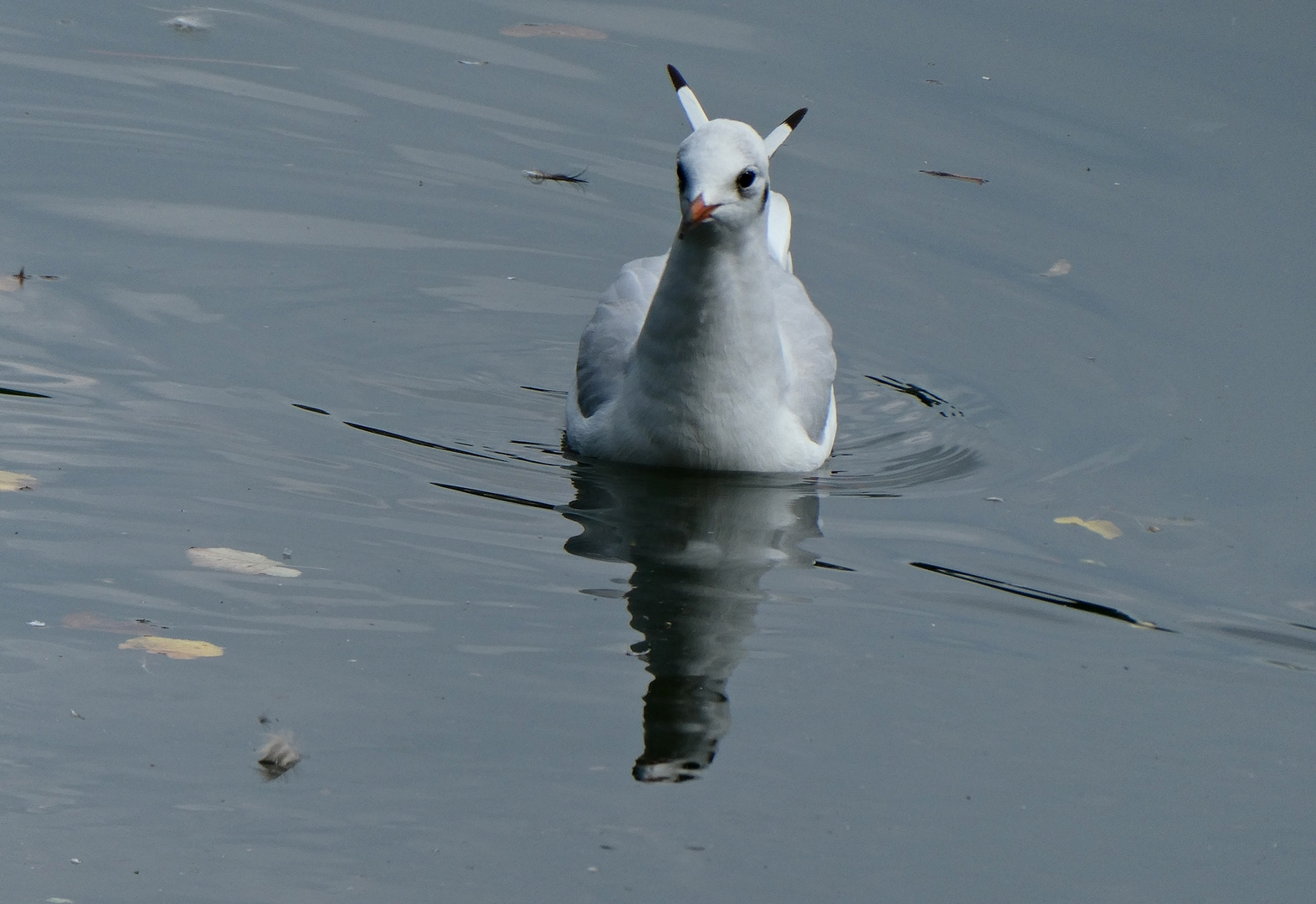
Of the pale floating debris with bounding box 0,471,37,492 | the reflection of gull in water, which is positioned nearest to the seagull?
the reflection of gull in water

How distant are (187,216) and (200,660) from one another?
4199 millimetres

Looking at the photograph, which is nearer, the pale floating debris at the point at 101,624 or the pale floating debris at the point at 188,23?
the pale floating debris at the point at 101,624

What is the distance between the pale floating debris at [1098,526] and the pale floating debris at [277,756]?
3.12m

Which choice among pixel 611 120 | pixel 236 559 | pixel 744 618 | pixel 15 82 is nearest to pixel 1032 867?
pixel 744 618

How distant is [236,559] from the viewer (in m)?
5.53

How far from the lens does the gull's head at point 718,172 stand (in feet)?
19.0

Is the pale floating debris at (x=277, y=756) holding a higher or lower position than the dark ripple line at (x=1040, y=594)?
lower

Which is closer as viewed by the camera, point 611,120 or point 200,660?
point 200,660

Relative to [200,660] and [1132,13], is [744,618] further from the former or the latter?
[1132,13]

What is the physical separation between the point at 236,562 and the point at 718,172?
1.98m

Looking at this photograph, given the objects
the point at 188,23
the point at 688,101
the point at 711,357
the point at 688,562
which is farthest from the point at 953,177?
the point at 188,23

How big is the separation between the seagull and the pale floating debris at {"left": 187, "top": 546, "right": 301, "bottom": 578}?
161cm

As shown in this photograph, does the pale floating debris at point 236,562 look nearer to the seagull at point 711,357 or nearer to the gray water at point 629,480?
the gray water at point 629,480

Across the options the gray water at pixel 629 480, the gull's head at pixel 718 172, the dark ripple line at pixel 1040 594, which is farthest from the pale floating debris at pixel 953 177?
the dark ripple line at pixel 1040 594
